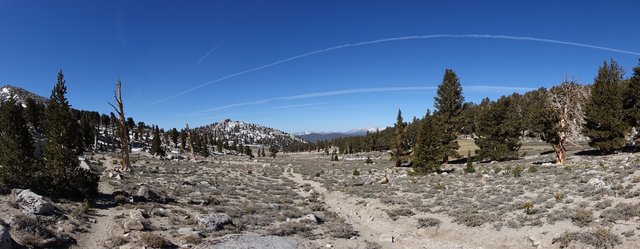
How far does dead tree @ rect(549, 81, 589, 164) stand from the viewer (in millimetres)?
32656

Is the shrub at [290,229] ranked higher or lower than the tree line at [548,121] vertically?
lower

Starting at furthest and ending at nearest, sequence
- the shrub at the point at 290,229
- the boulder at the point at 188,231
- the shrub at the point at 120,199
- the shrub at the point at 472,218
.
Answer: the shrub at the point at 120,199, the shrub at the point at 290,229, the shrub at the point at 472,218, the boulder at the point at 188,231

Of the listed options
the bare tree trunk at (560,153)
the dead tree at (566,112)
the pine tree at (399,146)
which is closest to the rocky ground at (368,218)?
the bare tree trunk at (560,153)

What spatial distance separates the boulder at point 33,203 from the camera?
13.9 metres

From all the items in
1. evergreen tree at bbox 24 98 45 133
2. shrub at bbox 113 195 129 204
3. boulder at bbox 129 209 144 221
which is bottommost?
boulder at bbox 129 209 144 221

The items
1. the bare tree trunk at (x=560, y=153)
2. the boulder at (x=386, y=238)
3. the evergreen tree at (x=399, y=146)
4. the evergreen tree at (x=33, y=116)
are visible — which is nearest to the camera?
the boulder at (x=386, y=238)

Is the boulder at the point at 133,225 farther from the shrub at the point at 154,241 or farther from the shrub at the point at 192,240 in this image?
the shrub at the point at 192,240

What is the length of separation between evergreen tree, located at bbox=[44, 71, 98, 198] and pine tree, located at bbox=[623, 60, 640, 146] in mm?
52687

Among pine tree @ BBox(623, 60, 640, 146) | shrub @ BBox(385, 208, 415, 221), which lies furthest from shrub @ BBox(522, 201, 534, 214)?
pine tree @ BBox(623, 60, 640, 146)

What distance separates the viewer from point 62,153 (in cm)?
1911

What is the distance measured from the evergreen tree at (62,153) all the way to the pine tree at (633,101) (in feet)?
173

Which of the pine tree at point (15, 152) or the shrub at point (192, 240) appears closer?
the shrub at point (192, 240)

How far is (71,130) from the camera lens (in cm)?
1991

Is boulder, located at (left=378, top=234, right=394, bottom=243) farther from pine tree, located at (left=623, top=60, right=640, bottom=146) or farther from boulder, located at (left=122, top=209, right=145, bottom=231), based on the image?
pine tree, located at (left=623, top=60, right=640, bottom=146)
